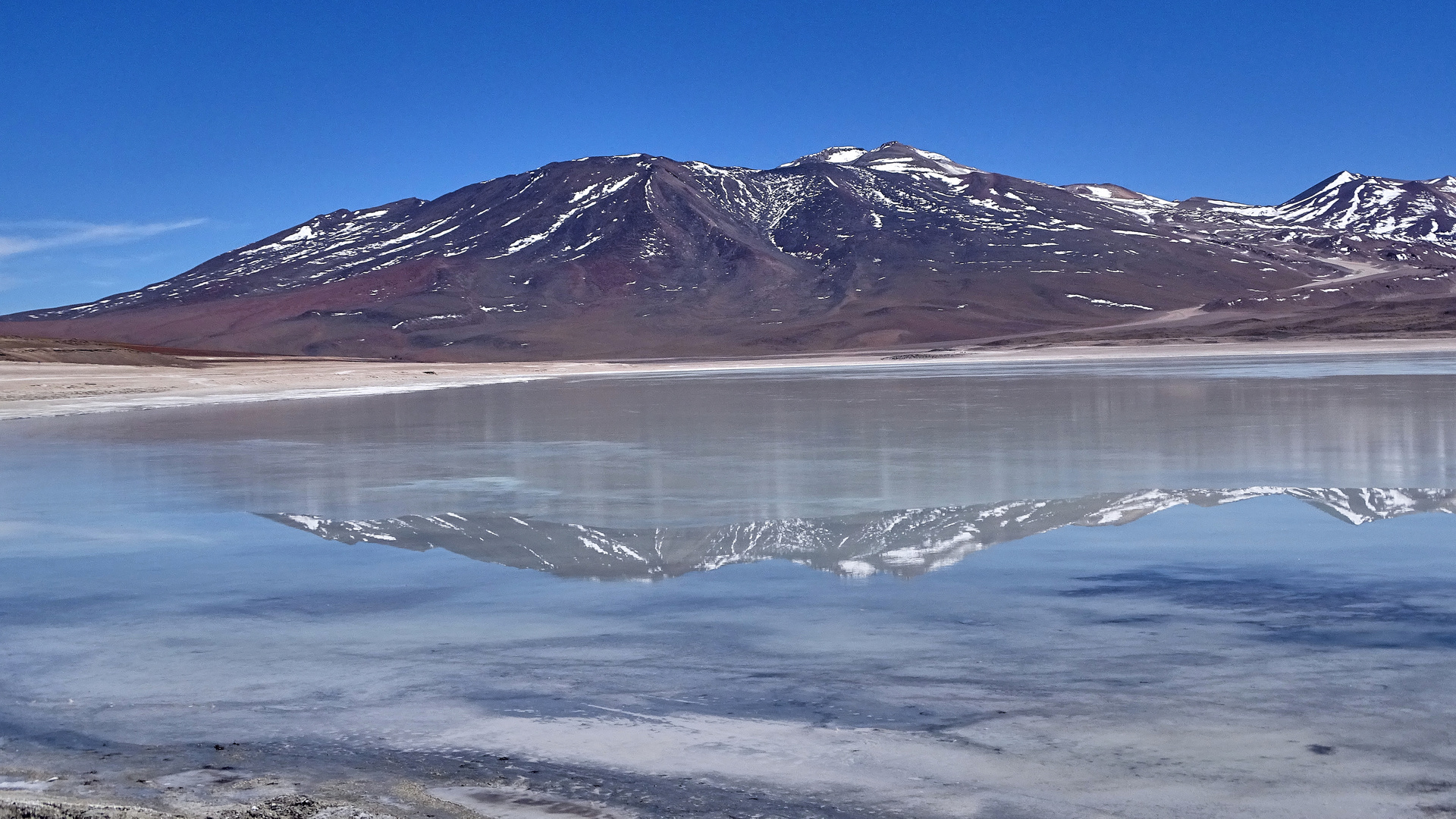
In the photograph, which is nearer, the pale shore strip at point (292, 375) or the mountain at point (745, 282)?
the pale shore strip at point (292, 375)

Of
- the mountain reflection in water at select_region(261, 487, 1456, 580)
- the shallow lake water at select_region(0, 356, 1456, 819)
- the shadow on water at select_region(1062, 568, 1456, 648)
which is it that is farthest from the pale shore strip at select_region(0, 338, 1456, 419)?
the shadow on water at select_region(1062, 568, 1456, 648)

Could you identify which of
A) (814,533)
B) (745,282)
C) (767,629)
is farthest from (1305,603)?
(745,282)

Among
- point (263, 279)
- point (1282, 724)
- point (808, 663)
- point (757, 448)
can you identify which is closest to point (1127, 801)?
point (1282, 724)

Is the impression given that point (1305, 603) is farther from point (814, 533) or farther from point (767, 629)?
point (814, 533)

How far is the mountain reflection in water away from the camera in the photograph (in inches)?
291

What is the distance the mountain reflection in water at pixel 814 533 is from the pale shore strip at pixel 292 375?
59.5 feet

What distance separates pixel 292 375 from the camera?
4444cm

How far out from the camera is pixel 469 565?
292 inches

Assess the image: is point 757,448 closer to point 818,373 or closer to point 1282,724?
point 1282,724

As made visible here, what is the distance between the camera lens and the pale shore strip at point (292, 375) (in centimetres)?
2948

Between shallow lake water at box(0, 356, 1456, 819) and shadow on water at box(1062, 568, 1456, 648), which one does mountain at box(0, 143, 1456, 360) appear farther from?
shadow on water at box(1062, 568, 1456, 648)

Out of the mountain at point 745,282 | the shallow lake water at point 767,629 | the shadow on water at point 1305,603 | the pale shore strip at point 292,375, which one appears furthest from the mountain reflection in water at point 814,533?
the mountain at point 745,282

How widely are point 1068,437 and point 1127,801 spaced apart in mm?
11366

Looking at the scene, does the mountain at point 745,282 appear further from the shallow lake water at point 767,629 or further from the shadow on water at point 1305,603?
the shadow on water at point 1305,603
